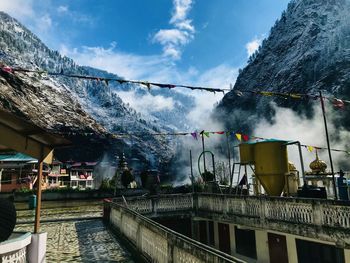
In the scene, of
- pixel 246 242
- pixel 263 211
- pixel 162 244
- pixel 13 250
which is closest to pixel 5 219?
pixel 13 250

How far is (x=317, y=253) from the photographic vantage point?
51.2 feet

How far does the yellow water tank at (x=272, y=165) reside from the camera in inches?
801

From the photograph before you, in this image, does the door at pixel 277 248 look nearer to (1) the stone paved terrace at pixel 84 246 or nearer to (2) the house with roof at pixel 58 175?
(1) the stone paved terrace at pixel 84 246

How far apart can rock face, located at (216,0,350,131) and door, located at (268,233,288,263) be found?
269 feet

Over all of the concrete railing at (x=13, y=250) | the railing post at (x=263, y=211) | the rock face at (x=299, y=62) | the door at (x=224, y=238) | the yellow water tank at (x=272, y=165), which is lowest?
the door at (x=224, y=238)

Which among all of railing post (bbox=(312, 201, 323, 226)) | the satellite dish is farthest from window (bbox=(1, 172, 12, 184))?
the satellite dish

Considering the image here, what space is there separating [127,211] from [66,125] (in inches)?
5001

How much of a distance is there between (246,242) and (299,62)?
408ft

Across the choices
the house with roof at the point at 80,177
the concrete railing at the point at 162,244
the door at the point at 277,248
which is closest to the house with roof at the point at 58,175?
the house with roof at the point at 80,177

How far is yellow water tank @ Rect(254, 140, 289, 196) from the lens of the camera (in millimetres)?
20344

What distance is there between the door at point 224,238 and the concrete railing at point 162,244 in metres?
11.1

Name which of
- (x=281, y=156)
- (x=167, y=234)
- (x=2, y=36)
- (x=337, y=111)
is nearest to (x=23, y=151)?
(x=167, y=234)

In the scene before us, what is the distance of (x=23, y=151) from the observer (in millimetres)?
7074

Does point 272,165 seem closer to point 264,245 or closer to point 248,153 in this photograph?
point 248,153
